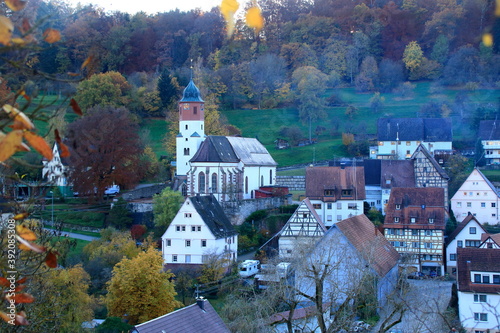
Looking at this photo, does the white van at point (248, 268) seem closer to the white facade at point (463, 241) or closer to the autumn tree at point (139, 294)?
the autumn tree at point (139, 294)

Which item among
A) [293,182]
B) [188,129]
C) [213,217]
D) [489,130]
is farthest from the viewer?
[489,130]

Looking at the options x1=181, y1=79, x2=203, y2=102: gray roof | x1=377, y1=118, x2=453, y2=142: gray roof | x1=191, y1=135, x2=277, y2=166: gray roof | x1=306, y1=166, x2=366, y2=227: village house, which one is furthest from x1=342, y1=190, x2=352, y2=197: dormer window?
x1=377, y1=118, x2=453, y2=142: gray roof

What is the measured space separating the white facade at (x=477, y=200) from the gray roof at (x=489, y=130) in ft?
55.8

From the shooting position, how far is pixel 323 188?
41.3m

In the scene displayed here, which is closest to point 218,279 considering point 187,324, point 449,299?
point 449,299

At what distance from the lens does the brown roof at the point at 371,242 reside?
27.7 meters

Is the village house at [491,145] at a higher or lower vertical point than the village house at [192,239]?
higher

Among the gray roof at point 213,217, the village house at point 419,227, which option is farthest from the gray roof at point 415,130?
the gray roof at point 213,217

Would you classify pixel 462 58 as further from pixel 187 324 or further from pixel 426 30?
pixel 187 324

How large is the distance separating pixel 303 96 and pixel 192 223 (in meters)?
39.0

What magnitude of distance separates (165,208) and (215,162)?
6795 millimetres

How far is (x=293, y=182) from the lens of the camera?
54.7m

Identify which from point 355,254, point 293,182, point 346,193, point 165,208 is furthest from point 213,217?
point 293,182

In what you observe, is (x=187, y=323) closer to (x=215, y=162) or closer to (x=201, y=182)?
(x=215, y=162)
